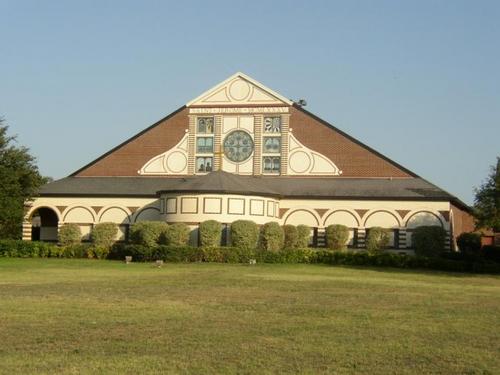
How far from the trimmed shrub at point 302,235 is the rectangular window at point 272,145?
794 cm

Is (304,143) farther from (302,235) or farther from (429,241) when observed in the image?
(429,241)

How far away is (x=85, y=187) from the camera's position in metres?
53.8

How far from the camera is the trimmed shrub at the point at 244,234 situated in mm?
43906

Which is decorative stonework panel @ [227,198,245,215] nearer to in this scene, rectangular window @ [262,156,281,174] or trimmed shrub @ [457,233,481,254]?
rectangular window @ [262,156,281,174]

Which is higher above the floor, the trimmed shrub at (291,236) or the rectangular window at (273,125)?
the rectangular window at (273,125)

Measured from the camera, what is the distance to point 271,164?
53844 mm

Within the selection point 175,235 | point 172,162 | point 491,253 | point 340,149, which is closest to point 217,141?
point 172,162

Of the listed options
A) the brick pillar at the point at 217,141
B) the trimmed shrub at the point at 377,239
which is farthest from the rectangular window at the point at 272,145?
the trimmed shrub at the point at 377,239

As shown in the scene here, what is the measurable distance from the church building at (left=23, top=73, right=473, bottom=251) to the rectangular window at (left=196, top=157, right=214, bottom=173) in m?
0.07

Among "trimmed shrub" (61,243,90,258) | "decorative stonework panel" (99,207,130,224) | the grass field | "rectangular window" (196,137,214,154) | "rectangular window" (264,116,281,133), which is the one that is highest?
"rectangular window" (264,116,281,133)

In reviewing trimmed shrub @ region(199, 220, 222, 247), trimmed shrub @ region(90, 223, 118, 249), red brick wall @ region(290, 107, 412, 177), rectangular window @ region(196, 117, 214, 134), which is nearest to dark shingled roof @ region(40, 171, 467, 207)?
red brick wall @ region(290, 107, 412, 177)

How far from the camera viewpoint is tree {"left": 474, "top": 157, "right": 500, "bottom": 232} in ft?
115

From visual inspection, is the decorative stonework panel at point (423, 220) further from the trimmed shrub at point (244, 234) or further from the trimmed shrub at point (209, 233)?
the trimmed shrub at point (209, 233)

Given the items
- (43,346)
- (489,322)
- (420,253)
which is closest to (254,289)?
(489,322)
